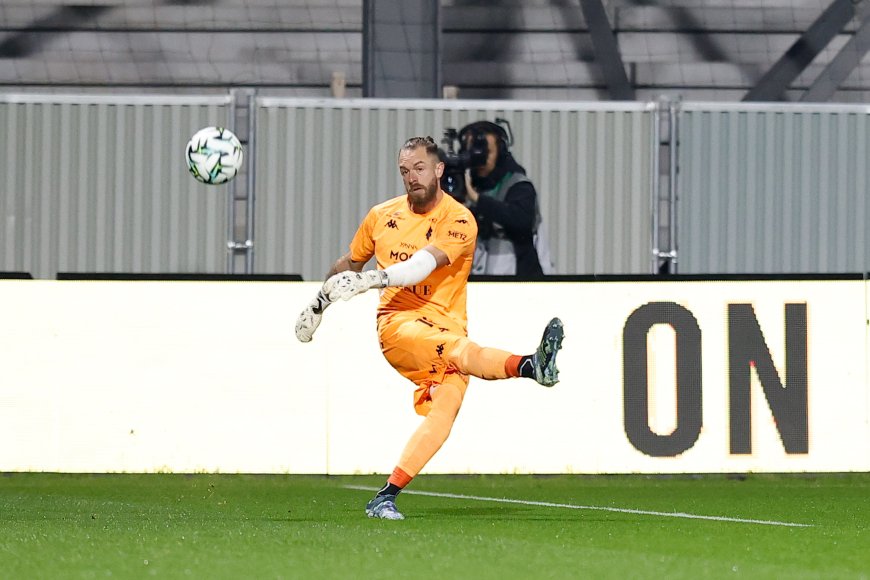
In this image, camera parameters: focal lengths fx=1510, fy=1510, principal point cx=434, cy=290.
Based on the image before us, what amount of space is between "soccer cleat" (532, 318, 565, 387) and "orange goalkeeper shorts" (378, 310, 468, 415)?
565mm

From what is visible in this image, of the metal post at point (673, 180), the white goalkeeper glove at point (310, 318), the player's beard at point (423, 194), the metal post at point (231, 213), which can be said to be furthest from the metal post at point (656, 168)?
the white goalkeeper glove at point (310, 318)

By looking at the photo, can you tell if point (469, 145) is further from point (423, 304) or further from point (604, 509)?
point (423, 304)

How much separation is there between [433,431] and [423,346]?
429 millimetres

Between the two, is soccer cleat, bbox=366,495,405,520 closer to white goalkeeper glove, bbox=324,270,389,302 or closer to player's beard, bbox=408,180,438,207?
white goalkeeper glove, bbox=324,270,389,302

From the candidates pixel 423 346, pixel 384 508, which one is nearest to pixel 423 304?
pixel 423 346

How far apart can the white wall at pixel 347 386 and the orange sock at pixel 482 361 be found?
3546 mm

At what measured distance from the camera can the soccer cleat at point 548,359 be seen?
705 centimetres

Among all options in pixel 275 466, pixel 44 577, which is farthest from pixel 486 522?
pixel 275 466

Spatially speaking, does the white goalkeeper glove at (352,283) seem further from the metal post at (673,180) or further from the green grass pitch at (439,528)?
the metal post at (673,180)

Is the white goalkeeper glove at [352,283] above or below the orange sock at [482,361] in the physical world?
above

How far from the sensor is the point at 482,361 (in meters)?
7.34

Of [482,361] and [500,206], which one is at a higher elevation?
[500,206]

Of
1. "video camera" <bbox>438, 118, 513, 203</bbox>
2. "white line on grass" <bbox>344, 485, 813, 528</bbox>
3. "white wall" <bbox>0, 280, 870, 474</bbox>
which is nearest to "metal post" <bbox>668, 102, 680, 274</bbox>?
"video camera" <bbox>438, 118, 513, 203</bbox>

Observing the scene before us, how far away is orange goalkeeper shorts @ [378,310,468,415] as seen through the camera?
7539 millimetres
